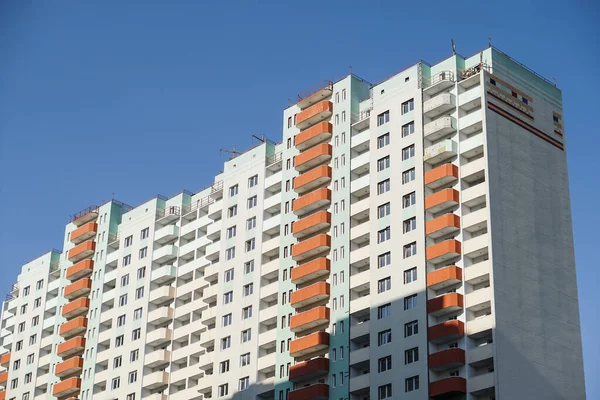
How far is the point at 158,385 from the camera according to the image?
154875 millimetres

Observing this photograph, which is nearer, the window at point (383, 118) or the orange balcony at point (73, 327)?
the window at point (383, 118)

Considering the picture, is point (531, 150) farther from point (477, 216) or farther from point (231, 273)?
point (231, 273)

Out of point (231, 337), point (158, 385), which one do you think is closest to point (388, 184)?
point (231, 337)

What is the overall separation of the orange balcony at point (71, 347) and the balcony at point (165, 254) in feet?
58.7

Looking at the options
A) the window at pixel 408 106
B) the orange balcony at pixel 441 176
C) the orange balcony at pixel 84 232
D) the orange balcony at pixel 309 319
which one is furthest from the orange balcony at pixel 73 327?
the orange balcony at pixel 441 176

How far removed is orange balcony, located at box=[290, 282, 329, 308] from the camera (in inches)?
5369

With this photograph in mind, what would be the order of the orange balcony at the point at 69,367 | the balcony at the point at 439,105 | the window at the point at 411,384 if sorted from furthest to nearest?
the orange balcony at the point at 69,367
the balcony at the point at 439,105
the window at the point at 411,384

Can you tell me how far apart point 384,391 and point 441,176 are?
24.9 m

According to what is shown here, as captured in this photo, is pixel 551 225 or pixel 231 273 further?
pixel 231 273

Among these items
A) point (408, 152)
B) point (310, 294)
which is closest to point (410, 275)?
point (310, 294)

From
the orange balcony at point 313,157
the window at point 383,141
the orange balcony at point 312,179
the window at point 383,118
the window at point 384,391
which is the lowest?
the window at point 384,391

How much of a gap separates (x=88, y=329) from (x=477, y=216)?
230 feet

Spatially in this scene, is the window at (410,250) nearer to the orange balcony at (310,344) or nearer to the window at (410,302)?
the window at (410,302)

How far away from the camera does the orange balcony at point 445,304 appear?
12150 centimetres
